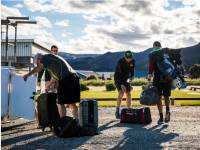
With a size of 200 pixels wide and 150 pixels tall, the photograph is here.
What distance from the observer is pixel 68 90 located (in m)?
9.83

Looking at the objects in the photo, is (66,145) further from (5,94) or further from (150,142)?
(5,94)

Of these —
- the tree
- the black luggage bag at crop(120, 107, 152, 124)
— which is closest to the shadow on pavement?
the black luggage bag at crop(120, 107, 152, 124)

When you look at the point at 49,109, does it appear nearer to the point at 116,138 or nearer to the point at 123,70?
the point at 116,138

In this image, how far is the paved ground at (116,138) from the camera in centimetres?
833

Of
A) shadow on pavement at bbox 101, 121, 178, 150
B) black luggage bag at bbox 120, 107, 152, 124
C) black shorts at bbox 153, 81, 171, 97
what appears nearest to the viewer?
shadow on pavement at bbox 101, 121, 178, 150

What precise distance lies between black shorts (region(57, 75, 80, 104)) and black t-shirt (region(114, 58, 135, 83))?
314 cm

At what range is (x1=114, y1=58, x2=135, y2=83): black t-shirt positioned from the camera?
1291 centimetres

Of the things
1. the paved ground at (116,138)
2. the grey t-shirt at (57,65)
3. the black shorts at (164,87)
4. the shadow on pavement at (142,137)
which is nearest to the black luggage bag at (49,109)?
the paved ground at (116,138)

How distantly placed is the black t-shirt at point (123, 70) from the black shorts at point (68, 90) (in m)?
3.14

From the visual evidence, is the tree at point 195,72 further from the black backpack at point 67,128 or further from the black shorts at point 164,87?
the black backpack at point 67,128

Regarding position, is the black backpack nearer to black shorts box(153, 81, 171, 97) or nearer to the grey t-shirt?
the grey t-shirt

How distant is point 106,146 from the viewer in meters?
8.30

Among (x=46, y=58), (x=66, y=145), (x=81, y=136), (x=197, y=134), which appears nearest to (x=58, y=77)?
(x=46, y=58)

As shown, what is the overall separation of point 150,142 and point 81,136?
1349 mm
